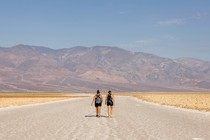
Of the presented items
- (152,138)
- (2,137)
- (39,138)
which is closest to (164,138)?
(152,138)

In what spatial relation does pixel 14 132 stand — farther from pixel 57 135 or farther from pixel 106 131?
pixel 106 131

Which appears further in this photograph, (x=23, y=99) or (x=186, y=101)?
(x=23, y=99)

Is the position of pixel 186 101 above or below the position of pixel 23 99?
below

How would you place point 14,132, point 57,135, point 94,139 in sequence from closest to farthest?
point 94,139, point 57,135, point 14,132

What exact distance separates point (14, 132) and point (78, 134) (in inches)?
105

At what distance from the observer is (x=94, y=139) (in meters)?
14.3

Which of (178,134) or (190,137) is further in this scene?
(178,134)

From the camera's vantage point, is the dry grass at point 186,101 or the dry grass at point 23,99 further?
the dry grass at point 23,99

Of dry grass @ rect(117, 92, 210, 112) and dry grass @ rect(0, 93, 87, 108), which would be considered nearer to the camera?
dry grass @ rect(117, 92, 210, 112)

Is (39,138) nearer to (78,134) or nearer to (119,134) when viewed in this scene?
(78,134)

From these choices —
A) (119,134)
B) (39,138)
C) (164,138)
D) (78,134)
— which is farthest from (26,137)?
(164,138)

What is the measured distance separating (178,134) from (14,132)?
241 inches

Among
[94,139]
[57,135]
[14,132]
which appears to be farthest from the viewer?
[14,132]

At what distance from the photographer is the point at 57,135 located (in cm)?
1562
